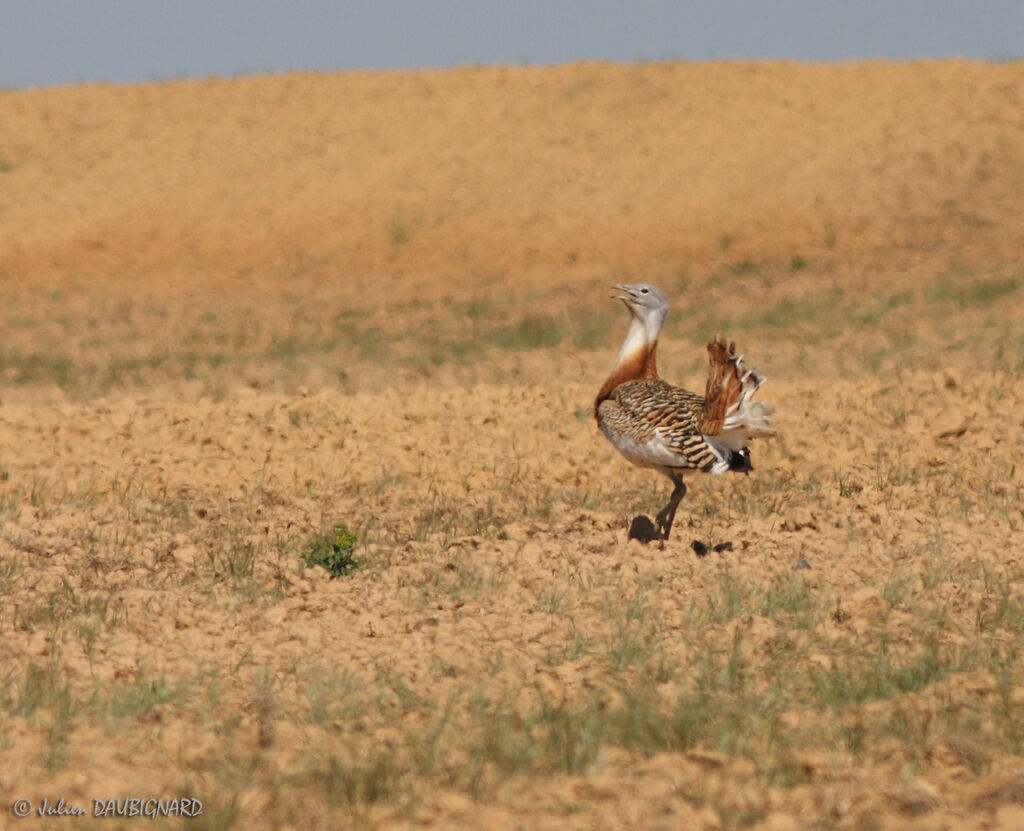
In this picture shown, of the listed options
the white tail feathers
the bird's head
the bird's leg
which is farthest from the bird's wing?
the bird's head

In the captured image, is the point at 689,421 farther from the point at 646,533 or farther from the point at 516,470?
the point at 516,470

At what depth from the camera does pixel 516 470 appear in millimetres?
10570

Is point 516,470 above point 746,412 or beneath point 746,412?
beneath

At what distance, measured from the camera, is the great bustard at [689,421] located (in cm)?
706

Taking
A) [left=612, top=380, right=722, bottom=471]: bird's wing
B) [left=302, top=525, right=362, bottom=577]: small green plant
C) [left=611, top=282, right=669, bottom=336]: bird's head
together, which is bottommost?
[left=302, top=525, right=362, bottom=577]: small green plant

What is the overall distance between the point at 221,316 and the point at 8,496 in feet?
40.5

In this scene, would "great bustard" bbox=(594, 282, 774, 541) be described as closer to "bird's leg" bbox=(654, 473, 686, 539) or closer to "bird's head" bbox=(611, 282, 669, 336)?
"bird's leg" bbox=(654, 473, 686, 539)

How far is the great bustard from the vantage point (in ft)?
23.2

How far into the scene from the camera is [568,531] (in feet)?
26.7

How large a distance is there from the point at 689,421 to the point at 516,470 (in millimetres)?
3462

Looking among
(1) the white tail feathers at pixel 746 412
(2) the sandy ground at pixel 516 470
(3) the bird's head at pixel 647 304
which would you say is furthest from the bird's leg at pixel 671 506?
(3) the bird's head at pixel 647 304

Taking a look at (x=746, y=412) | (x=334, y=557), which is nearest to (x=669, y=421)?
(x=746, y=412)

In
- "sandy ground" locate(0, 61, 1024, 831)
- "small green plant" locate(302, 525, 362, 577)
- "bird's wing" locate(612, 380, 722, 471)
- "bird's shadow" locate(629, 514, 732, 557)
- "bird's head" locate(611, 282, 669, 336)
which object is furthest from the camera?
"bird's head" locate(611, 282, 669, 336)

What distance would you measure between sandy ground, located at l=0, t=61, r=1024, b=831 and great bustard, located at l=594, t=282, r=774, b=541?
509 mm
